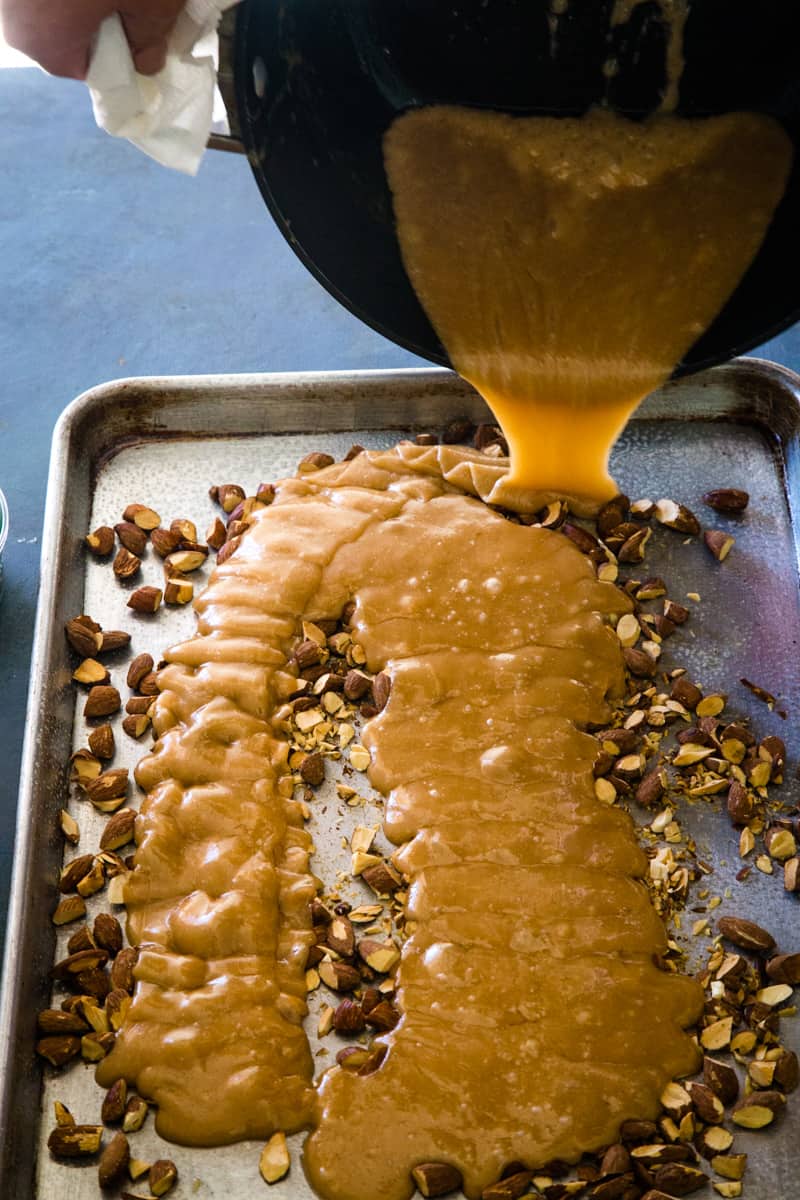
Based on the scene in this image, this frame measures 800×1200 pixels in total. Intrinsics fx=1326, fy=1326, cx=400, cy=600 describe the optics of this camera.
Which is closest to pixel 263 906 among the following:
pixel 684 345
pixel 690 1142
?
pixel 690 1142

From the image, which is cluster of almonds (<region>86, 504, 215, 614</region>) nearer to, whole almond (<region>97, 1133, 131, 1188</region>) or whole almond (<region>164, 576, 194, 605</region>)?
whole almond (<region>164, 576, 194, 605</region>)

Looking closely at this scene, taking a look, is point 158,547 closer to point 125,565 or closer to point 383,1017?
point 125,565

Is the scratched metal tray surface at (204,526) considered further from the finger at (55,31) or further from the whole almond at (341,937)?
the finger at (55,31)

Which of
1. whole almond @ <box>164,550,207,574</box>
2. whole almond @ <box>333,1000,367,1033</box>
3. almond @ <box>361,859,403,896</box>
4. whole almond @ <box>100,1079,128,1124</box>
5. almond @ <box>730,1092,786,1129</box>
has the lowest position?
whole almond @ <box>100,1079,128,1124</box>

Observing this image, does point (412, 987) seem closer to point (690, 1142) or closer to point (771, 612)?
point (690, 1142)

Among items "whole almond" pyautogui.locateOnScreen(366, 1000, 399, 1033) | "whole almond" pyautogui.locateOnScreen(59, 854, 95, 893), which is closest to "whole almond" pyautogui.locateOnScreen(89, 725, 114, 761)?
"whole almond" pyautogui.locateOnScreen(59, 854, 95, 893)

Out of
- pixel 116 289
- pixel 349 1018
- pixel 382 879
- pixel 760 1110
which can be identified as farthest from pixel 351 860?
pixel 116 289
